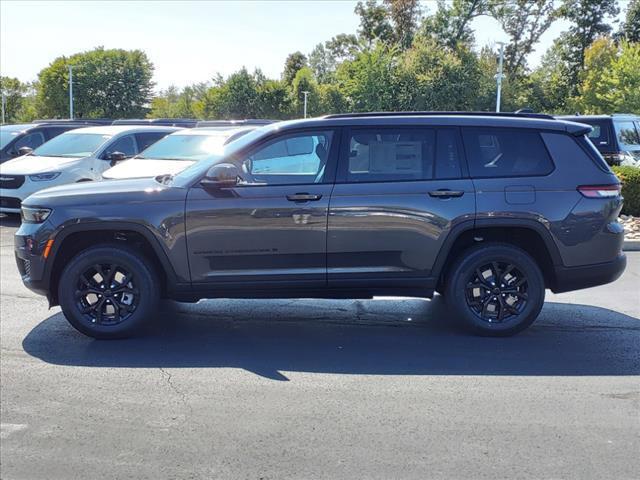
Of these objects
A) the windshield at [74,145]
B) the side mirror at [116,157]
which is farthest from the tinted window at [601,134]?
the windshield at [74,145]

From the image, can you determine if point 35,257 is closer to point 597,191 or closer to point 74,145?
point 597,191

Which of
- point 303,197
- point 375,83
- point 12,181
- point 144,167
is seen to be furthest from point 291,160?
point 375,83

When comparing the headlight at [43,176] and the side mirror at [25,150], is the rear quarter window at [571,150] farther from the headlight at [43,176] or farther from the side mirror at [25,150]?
the side mirror at [25,150]

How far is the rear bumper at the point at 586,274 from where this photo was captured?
5855 mm

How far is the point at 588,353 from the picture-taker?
18.2 ft

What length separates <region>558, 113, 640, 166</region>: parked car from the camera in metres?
16.9

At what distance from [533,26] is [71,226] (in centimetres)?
5966

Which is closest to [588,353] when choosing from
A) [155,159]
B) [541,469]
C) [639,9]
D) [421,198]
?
[421,198]

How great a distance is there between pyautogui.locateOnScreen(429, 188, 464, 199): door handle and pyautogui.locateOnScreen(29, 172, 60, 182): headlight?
8726 millimetres

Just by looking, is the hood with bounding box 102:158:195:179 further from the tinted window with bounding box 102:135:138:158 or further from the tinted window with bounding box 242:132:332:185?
the tinted window with bounding box 242:132:332:185

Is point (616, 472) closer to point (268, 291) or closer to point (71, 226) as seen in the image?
point (268, 291)

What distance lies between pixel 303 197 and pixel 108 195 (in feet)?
5.28

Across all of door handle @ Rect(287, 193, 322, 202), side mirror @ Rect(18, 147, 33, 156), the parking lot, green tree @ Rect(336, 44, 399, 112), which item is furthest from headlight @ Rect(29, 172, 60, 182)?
green tree @ Rect(336, 44, 399, 112)

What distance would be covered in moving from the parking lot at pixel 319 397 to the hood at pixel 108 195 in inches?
46.1
